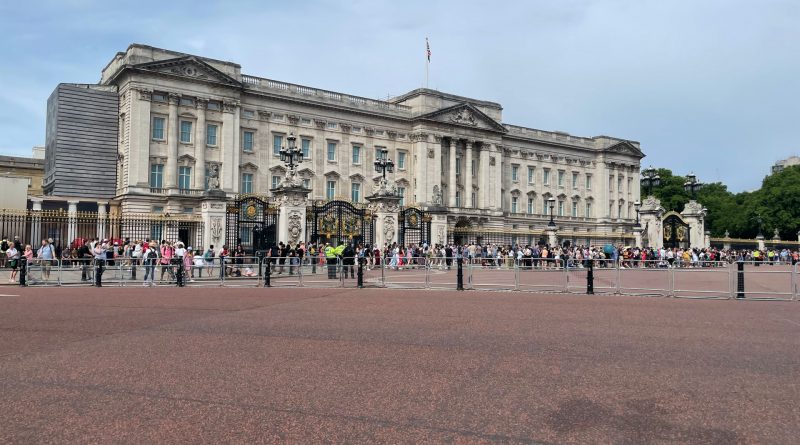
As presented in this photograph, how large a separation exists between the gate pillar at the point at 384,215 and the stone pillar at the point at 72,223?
13.5 meters

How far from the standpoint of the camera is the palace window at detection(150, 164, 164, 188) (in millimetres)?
50438

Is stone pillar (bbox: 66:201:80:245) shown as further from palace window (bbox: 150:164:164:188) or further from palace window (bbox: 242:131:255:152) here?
palace window (bbox: 242:131:255:152)

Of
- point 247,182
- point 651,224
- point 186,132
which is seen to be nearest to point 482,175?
point 651,224

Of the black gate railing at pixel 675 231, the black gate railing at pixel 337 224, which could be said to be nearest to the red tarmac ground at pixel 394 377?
the black gate railing at pixel 337 224

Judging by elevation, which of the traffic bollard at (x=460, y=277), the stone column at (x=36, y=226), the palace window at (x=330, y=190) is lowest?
the traffic bollard at (x=460, y=277)

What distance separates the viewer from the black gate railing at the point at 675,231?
45925 mm

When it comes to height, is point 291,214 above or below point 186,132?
below

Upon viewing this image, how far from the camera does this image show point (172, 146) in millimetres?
51156

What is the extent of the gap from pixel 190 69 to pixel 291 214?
96.8ft

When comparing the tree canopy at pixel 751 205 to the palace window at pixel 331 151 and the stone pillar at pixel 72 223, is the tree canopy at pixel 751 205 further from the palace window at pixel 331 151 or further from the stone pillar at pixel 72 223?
the stone pillar at pixel 72 223

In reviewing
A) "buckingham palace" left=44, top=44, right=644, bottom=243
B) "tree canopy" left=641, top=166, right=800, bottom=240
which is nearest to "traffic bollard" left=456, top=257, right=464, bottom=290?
"buckingham palace" left=44, top=44, right=644, bottom=243

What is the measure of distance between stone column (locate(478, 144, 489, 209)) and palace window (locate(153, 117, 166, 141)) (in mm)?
34368

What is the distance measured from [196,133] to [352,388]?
50.1 meters

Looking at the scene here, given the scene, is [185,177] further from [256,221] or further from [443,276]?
[443,276]
